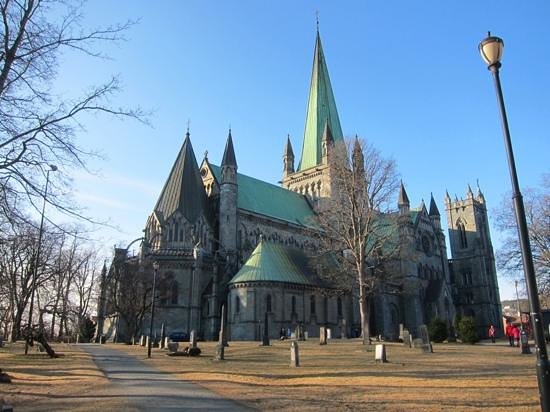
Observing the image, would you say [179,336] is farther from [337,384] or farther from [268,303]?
[337,384]

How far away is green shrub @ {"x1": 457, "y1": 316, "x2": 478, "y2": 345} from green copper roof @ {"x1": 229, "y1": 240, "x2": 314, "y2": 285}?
13.8 metres

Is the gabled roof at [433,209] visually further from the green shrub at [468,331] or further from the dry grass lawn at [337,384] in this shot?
the dry grass lawn at [337,384]

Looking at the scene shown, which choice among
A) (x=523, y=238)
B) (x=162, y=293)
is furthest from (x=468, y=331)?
(x=523, y=238)

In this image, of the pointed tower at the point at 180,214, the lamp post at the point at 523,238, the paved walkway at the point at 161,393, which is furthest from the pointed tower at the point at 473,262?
the lamp post at the point at 523,238

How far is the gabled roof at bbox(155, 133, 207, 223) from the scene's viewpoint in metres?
48.9

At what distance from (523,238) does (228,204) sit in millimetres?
44061

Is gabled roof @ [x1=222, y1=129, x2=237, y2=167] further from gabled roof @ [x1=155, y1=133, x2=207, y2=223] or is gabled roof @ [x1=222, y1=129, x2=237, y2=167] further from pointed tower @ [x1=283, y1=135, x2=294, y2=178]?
pointed tower @ [x1=283, y1=135, x2=294, y2=178]

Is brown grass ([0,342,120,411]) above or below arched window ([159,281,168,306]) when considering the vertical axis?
below

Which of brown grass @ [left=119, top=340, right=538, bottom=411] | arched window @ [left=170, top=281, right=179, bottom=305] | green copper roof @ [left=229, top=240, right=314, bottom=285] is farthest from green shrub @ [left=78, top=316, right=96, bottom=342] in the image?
brown grass @ [left=119, top=340, right=538, bottom=411]

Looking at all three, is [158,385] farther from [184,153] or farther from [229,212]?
[184,153]

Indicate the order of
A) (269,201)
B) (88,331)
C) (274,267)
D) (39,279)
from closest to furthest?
(39,279), (274,267), (88,331), (269,201)

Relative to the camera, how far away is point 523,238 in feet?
25.6

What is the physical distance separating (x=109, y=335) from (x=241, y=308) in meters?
15.7

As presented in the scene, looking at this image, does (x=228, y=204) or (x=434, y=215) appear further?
(x=434, y=215)
